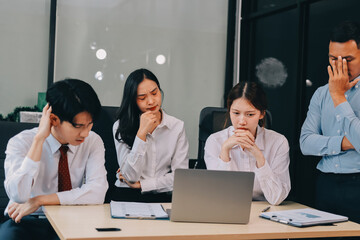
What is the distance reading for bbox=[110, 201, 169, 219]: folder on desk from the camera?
74.9 inches

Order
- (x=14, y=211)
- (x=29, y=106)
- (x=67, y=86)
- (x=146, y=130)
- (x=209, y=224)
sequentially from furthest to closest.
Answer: (x=29, y=106)
(x=146, y=130)
(x=67, y=86)
(x=14, y=211)
(x=209, y=224)

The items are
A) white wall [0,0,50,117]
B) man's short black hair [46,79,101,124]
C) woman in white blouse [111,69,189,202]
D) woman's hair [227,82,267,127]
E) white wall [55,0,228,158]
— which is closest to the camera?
man's short black hair [46,79,101,124]

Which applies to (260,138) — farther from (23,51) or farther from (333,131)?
(23,51)

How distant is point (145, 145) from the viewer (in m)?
2.73

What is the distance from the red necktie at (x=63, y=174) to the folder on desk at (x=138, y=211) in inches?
12.7

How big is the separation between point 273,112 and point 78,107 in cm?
265

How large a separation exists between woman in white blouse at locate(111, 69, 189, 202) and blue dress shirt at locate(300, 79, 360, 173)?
Result: 0.79 m

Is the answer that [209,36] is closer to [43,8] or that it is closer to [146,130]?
[43,8]

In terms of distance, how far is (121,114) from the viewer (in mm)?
2838

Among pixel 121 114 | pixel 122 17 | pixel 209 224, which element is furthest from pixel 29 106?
pixel 209 224

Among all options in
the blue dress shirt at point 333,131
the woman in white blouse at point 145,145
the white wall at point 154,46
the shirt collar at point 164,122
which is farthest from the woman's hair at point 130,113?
the white wall at point 154,46

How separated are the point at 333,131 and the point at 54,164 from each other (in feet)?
4.76

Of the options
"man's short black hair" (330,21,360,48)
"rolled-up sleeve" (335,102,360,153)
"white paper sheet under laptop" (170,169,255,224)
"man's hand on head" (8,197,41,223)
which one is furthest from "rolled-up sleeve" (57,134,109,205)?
"man's short black hair" (330,21,360,48)

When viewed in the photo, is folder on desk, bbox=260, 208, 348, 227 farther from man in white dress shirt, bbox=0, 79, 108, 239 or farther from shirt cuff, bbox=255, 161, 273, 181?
man in white dress shirt, bbox=0, 79, 108, 239
